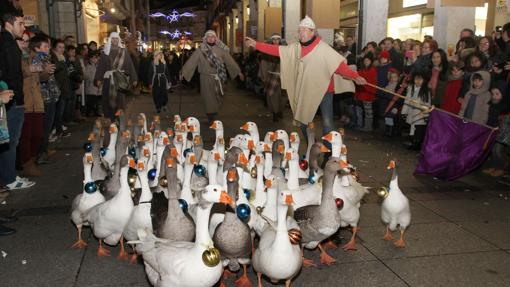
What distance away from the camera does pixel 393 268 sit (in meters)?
4.54

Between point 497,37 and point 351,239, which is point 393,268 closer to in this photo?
point 351,239

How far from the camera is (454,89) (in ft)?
28.8

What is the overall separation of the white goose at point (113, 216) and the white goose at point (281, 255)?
1.45 metres

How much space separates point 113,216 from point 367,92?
8.01 meters

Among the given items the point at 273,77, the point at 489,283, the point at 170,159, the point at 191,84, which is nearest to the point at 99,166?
the point at 170,159

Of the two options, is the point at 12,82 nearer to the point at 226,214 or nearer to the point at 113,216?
the point at 113,216

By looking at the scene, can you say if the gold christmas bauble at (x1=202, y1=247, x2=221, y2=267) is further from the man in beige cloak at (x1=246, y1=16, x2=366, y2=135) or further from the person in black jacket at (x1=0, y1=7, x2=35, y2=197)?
the person in black jacket at (x1=0, y1=7, x2=35, y2=197)

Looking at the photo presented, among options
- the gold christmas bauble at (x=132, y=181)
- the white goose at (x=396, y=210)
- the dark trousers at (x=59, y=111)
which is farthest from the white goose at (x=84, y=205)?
the dark trousers at (x=59, y=111)

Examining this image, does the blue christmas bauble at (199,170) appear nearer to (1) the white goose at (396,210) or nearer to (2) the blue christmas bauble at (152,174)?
(2) the blue christmas bauble at (152,174)

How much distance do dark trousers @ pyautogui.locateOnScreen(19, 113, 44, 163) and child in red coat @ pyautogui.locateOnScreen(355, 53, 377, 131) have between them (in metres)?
7.07

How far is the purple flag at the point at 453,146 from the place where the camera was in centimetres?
732

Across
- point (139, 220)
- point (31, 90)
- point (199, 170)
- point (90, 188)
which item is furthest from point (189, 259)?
point (31, 90)

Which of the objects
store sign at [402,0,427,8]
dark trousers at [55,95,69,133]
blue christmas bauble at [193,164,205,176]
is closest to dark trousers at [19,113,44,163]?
dark trousers at [55,95,69,133]

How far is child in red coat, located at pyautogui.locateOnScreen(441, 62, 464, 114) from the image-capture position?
875 cm
